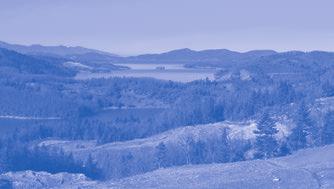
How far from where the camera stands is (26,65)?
64.6 metres

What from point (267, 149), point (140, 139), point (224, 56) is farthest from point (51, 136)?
point (224, 56)

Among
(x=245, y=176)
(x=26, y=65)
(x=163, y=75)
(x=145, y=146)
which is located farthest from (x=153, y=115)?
(x=163, y=75)

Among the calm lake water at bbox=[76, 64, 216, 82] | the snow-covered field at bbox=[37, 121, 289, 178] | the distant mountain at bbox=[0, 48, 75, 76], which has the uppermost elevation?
the distant mountain at bbox=[0, 48, 75, 76]

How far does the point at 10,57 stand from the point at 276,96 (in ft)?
91.8

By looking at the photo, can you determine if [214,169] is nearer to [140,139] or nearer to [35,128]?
[140,139]

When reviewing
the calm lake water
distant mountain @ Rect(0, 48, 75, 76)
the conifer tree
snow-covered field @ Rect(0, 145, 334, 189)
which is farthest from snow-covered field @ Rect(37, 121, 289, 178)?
the calm lake water

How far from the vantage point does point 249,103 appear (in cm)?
3897

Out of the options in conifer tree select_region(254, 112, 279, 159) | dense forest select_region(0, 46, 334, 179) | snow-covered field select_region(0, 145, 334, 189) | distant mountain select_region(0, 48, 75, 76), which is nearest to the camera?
snow-covered field select_region(0, 145, 334, 189)

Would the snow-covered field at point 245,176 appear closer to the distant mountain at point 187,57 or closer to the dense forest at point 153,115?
the dense forest at point 153,115

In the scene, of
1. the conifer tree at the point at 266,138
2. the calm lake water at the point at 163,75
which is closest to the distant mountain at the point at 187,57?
the calm lake water at the point at 163,75

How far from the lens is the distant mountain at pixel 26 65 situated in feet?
205

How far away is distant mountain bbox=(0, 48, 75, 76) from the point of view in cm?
6238

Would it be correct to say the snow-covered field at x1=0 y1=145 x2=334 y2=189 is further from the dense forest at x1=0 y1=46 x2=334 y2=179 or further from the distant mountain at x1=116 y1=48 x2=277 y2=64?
the distant mountain at x1=116 y1=48 x2=277 y2=64

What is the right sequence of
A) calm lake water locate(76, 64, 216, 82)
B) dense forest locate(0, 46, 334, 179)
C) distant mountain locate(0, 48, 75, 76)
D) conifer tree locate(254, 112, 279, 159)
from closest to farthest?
1. conifer tree locate(254, 112, 279, 159)
2. dense forest locate(0, 46, 334, 179)
3. distant mountain locate(0, 48, 75, 76)
4. calm lake water locate(76, 64, 216, 82)
